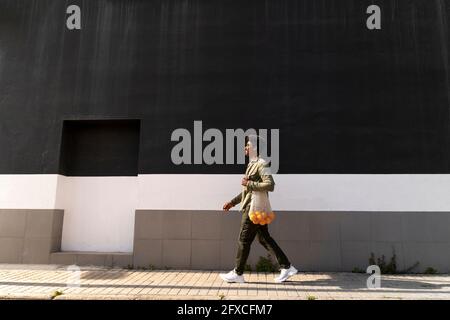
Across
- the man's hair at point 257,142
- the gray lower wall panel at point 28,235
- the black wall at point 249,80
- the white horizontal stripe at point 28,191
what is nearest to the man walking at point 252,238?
the man's hair at point 257,142

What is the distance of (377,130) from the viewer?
6.50m

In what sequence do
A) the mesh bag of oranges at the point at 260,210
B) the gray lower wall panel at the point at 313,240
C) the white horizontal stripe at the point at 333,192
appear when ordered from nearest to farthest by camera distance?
the mesh bag of oranges at the point at 260,210, the gray lower wall panel at the point at 313,240, the white horizontal stripe at the point at 333,192

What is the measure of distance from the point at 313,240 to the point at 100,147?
4.20 m

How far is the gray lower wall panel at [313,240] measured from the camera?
244 inches

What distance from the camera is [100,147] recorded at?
7070 millimetres

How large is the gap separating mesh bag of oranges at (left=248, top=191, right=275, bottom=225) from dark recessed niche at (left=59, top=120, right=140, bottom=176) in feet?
8.66

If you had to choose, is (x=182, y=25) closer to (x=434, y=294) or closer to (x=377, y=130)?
(x=377, y=130)

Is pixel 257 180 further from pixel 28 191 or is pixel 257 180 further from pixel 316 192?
pixel 28 191

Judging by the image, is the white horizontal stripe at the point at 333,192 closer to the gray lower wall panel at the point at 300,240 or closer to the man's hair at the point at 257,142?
the gray lower wall panel at the point at 300,240

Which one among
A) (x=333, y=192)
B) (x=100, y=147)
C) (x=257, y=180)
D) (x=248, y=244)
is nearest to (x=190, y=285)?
(x=248, y=244)

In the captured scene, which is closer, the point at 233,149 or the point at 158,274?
the point at 158,274

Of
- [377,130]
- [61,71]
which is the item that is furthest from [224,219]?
[61,71]

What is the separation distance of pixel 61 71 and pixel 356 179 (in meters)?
5.69

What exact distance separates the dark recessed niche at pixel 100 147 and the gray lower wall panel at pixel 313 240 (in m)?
1.42
